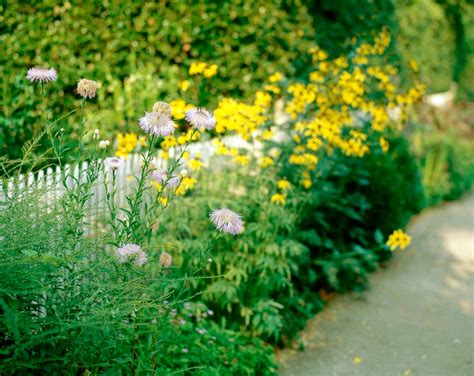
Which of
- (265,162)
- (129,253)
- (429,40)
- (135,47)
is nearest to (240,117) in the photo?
(265,162)

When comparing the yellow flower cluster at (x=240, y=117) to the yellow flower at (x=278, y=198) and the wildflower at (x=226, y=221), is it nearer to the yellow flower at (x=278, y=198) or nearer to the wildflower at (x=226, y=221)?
the yellow flower at (x=278, y=198)

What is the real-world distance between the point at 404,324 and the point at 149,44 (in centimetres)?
299

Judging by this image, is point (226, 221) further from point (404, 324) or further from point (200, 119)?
point (404, 324)

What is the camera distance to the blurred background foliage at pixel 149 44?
14.8 feet

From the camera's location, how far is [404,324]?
4695 millimetres

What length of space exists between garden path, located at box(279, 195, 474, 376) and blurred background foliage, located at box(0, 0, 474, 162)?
76.5 inches

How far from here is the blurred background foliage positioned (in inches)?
177

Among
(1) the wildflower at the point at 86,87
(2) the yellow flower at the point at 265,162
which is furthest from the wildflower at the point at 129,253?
(2) the yellow flower at the point at 265,162

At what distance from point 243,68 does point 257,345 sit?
305 cm

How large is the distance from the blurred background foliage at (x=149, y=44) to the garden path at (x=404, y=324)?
1942 mm

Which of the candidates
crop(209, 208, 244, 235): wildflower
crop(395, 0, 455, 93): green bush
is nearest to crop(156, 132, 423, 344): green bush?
crop(209, 208, 244, 235): wildflower

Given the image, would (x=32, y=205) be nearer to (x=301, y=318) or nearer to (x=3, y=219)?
(x=3, y=219)

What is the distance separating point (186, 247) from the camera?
3.75 meters

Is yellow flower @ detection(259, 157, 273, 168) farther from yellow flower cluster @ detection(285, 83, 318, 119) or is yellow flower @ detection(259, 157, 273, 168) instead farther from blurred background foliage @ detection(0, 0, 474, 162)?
blurred background foliage @ detection(0, 0, 474, 162)
